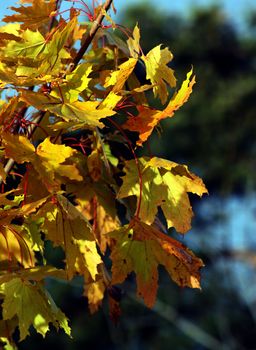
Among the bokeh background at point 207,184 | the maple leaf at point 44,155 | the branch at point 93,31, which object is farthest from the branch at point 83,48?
the bokeh background at point 207,184

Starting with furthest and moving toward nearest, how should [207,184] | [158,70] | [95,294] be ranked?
[207,184] → [95,294] → [158,70]

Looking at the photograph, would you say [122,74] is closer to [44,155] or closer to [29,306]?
[44,155]

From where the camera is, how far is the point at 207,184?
9297 mm

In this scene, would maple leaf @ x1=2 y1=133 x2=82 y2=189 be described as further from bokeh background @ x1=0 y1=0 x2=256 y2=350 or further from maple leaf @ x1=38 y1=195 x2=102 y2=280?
bokeh background @ x1=0 y1=0 x2=256 y2=350

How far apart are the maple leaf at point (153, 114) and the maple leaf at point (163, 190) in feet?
0.13

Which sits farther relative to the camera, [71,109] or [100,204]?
[100,204]

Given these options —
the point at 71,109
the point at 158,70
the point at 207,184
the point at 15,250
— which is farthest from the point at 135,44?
the point at 207,184

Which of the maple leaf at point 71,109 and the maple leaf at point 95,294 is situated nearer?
the maple leaf at point 71,109

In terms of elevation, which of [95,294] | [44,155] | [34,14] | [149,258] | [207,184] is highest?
[34,14]

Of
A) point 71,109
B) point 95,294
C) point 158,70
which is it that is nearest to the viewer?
point 71,109

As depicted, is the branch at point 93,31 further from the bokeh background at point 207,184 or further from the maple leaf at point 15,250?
the bokeh background at point 207,184

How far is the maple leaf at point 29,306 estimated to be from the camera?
2.63 ft

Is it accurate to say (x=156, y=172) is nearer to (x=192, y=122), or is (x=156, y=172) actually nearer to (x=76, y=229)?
(x=76, y=229)

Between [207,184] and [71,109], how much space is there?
28.2 feet
